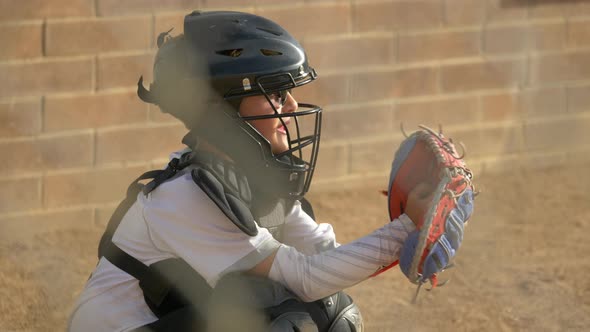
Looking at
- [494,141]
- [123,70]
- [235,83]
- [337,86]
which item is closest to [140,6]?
[123,70]

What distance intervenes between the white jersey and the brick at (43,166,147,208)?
1.71 metres

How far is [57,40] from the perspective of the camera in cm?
438

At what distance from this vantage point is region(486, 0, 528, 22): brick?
5484mm

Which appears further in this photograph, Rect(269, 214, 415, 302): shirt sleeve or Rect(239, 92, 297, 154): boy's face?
Rect(239, 92, 297, 154): boy's face

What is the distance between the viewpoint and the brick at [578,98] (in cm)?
584

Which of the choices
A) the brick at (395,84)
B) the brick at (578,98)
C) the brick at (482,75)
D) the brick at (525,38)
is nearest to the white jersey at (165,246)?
the brick at (395,84)

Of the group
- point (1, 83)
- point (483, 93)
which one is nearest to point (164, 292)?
point (1, 83)

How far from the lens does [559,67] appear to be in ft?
19.0

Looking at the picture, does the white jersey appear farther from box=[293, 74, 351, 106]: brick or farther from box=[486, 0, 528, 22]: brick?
box=[486, 0, 528, 22]: brick

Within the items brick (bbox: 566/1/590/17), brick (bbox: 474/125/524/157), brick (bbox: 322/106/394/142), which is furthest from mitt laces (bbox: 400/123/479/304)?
brick (bbox: 566/1/590/17)

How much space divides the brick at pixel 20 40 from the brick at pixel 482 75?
2133mm

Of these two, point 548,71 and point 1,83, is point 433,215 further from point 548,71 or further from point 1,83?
point 548,71

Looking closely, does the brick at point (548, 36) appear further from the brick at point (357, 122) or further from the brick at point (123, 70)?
the brick at point (123, 70)

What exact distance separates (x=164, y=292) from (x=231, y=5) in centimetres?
228
